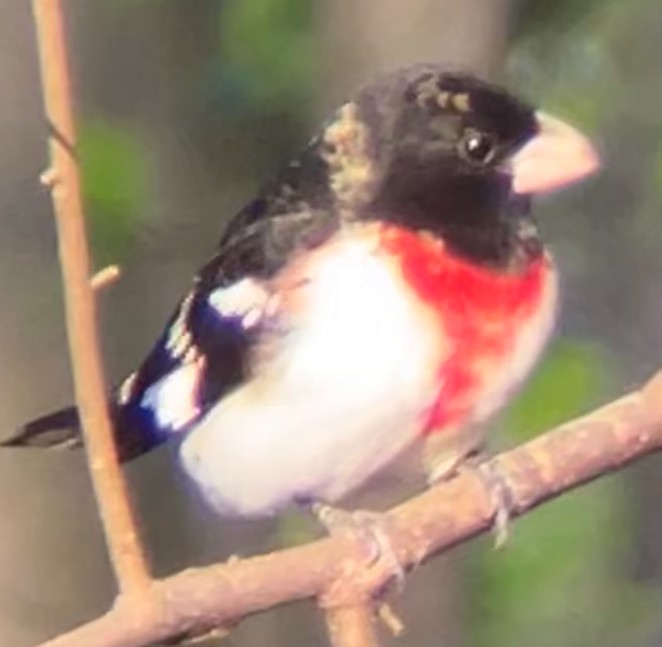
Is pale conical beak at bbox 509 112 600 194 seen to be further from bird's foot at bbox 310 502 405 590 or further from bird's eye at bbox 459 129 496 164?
bird's foot at bbox 310 502 405 590

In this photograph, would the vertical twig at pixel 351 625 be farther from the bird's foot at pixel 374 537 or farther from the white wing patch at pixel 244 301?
the white wing patch at pixel 244 301

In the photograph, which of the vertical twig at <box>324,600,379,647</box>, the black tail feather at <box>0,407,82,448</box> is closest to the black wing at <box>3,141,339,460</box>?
the black tail feather at <box>0,407,82,448</box>

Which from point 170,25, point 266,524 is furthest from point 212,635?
point 170,25

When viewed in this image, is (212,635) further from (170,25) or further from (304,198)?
(170,25)

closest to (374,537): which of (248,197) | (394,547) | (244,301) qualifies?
(394,547)

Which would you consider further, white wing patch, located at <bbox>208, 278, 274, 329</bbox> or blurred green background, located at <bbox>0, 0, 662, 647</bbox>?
blurred green background, located at <bbox>0, 0, 662, 647</bbox>

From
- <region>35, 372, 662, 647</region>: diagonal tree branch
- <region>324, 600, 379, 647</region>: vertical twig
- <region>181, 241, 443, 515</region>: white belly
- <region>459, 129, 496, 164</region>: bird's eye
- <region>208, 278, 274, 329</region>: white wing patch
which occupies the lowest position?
<region>324, 600, 379, 647</region>: vertical twig

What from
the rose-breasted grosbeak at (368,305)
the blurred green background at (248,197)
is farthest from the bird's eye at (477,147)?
the blurred green background at (248,197)
